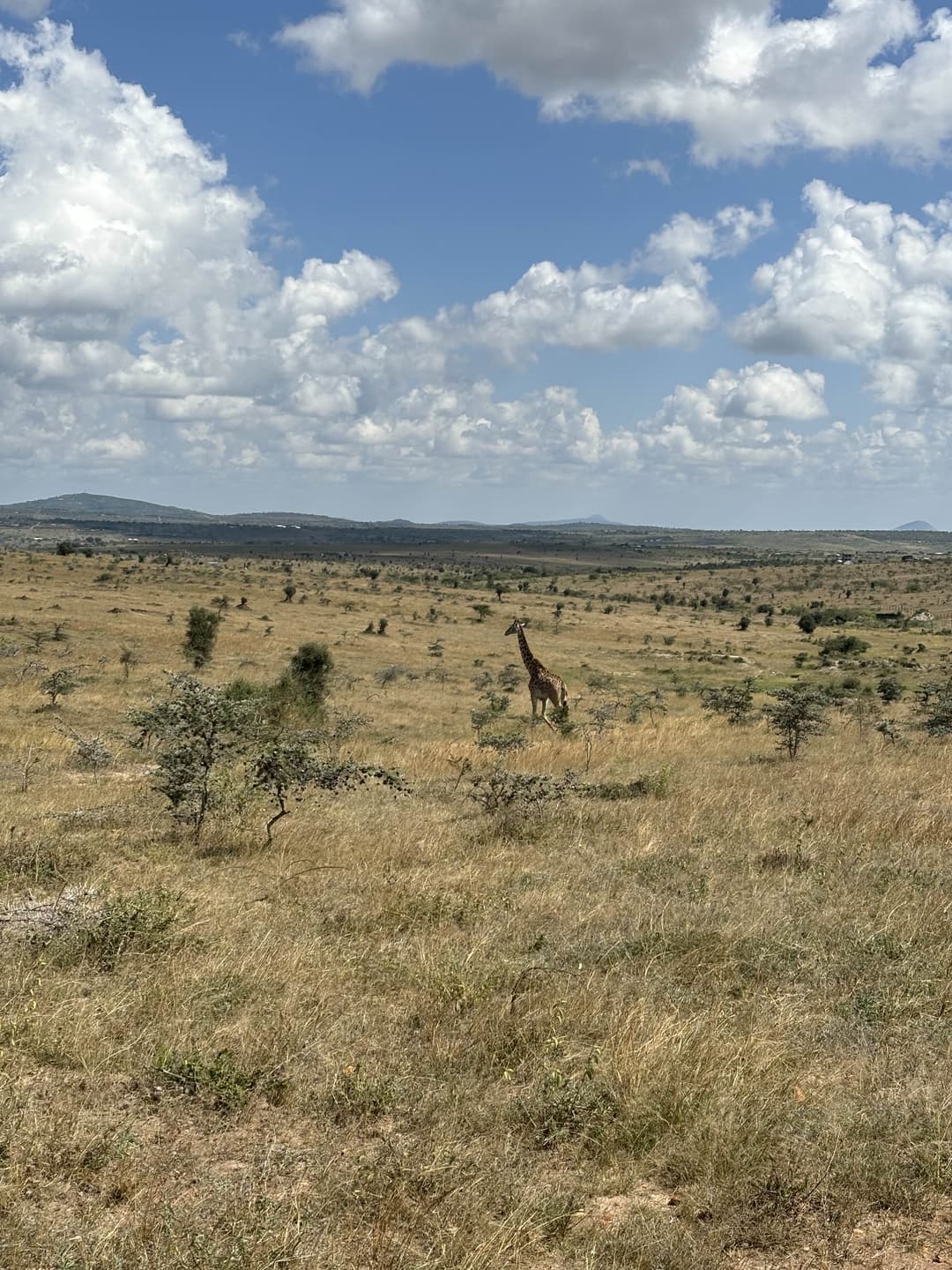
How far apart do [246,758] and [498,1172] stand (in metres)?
7.69

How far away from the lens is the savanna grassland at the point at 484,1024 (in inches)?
132

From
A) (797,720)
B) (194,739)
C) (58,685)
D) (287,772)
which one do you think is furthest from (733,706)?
(58,685)

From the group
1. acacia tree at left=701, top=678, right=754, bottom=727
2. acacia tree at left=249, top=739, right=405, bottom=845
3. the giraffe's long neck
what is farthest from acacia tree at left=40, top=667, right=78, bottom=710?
acacia tree at left=701, top=678, right=754, bottom=727

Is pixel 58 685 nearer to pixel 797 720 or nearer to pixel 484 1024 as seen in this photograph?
pixel 797 720

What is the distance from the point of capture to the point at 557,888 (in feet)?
24.2

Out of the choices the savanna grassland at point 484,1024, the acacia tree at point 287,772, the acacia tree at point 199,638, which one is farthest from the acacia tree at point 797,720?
the acacia tree at point 199,638

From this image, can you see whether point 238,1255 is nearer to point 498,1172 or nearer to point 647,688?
point 498,1172

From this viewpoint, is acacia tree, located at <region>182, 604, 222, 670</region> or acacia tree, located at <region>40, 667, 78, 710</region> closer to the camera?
acacia tree, located at <region>40, 667, 78, 710</region>

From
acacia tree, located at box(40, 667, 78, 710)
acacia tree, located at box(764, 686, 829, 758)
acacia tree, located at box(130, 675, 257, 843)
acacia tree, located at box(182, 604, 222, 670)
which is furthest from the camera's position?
acacia tree, located at box(182, 604, 222, 670)

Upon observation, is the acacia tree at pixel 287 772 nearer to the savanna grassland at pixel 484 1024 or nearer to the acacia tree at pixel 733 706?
the savanna grassland at pixel 484 1024

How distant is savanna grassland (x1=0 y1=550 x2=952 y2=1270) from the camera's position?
132 inches

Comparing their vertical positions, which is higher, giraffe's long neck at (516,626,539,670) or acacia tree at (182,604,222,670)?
giraffe's long neck at (516,626,539,670)

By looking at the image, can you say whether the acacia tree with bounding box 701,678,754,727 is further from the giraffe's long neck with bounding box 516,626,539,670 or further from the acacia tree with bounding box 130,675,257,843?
the acacia tree with bounding box 130,675,257,843

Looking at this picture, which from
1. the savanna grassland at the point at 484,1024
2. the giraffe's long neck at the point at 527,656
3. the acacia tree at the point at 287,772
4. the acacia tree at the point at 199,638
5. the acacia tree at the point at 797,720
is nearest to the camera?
the savanna grassland at the point at 484,1024
